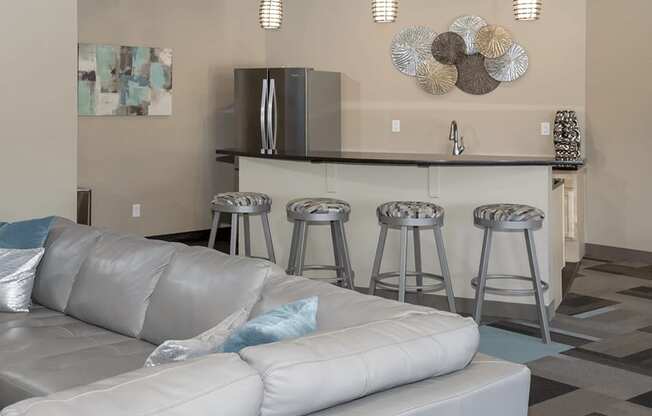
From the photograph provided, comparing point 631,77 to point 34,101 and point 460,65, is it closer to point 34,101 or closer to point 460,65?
point 460,65

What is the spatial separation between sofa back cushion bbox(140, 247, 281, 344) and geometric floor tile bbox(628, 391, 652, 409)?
6.25 ft

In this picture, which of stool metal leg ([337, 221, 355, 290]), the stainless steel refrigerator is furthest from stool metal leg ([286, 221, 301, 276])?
the stainless steel refrigerator

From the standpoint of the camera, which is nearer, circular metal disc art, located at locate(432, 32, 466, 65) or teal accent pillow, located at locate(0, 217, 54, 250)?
teal accent pillow, located at locate(0, 217, 54, 250)

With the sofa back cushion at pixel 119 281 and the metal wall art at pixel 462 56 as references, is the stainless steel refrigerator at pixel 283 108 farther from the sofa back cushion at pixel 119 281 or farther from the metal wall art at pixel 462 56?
the sofa back cushion at pixel 119 281

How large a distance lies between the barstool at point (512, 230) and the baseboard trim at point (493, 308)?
29cm

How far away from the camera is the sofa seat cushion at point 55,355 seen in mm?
3035

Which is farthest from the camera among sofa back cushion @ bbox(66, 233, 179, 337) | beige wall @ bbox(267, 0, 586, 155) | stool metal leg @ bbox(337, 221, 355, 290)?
beige wall @ bbox(267, 0, 586, 155)

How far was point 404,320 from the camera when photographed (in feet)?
7.68

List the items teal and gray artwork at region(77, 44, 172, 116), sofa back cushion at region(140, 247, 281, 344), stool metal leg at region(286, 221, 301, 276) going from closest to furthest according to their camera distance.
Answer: sofa back cushion at region(140, 247, 281, 344) → stool metal leg at region(286, 221, 301, 276) → teal and gray artwork at region(77, 44, 172, 116)

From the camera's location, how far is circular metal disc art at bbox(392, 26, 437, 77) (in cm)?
806

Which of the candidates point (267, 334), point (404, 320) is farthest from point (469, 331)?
point (267, 334)

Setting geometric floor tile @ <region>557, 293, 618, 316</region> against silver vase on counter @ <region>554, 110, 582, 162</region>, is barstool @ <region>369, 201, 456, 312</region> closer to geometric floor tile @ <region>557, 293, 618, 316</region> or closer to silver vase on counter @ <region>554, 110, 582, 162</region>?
geometric floor tile @ <region>557, 293, 618, 316</region>

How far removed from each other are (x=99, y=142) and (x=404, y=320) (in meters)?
6.11

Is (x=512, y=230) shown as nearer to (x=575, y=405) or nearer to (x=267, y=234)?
(x=575, y=405)
